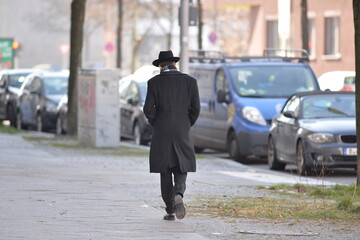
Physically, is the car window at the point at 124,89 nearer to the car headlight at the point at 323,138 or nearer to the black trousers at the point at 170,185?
the car headlight at the point at 323,138

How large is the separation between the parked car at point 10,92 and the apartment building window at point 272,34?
23.3 m

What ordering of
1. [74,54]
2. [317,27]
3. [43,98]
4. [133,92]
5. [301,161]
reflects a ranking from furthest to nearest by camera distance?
[317,27]
[43,98]
[133,92]
[74,54]
[301,161]

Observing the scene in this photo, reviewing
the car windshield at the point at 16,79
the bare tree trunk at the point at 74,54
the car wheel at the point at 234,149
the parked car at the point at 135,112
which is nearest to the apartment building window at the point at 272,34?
the car windshield at the point at 16,79

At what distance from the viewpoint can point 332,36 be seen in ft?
169

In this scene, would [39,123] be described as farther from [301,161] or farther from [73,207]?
[73,207]

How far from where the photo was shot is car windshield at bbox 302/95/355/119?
19609mm

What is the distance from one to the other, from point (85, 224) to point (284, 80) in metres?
12.4

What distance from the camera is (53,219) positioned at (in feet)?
36.3

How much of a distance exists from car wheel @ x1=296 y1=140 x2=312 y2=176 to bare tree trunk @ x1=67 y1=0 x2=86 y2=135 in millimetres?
8458

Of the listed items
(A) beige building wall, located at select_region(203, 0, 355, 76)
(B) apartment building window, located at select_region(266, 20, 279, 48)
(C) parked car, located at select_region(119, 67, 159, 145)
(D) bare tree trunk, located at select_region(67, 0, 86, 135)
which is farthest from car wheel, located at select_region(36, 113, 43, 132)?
(B) apartment building window, located at select_region(266, 20, 279, 48)

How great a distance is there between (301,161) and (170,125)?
7622 millimetres

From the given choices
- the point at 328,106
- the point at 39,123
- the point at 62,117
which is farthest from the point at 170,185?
the point at 39,123

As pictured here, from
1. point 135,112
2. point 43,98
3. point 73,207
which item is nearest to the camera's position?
point 73,207

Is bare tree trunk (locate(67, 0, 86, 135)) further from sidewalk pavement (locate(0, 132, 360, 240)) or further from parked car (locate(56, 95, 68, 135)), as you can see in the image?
sidewalk pavement (locate(0, 132, 360, 240))
